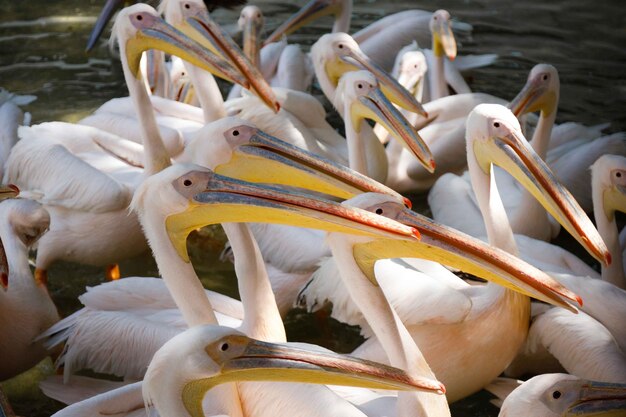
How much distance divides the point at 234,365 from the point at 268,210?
20.8 inches

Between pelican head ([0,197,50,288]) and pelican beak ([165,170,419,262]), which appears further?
pelican head ([0,197,50,288])

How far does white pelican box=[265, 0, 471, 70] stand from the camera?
6430 mm

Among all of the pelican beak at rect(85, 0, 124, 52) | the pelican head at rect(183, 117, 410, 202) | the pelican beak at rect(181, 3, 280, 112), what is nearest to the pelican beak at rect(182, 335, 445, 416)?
the pelican head at rect(183, 117, 410, 202)

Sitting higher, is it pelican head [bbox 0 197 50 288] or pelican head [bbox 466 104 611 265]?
pelican head [bbox 466 104 611 265]

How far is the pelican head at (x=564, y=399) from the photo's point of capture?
9.45 ft

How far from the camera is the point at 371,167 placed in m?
4.99

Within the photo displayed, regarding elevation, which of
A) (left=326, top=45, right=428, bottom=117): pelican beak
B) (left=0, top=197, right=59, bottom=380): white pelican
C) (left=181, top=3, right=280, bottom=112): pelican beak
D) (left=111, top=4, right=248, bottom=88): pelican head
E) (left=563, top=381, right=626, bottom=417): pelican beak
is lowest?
(left=0, top=197, right=59, bottom=380): white pelican

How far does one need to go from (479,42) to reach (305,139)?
9.28ft

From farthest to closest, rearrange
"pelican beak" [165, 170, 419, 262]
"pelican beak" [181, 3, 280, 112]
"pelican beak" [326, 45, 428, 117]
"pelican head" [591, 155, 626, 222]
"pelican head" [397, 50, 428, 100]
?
1. "pelican head" [397, 50, 428, 100]
2. "pelican beak" [326, 45, 428, 117]
3. "pelican beak" [181, 3, 280, 112]
4. "pelican head" [591, 155, 626, 222]
5. "pelican beak" [165, 170, 419, 262]

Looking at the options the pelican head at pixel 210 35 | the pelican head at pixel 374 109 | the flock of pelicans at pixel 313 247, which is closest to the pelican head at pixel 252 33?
the flock of pelicans at pixel 313 247

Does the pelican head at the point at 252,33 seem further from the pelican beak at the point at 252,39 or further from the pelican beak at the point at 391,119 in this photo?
the pelican beak at the point at 391,119

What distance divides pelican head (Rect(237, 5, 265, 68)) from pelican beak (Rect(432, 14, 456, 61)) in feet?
3.35

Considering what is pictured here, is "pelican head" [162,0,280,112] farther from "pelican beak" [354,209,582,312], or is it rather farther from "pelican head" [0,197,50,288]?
"pelican beak" [354,209,582,312]

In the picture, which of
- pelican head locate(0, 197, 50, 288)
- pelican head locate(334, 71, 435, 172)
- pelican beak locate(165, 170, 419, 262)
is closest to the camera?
pelican beak locate(165, 170, 419, 262)
